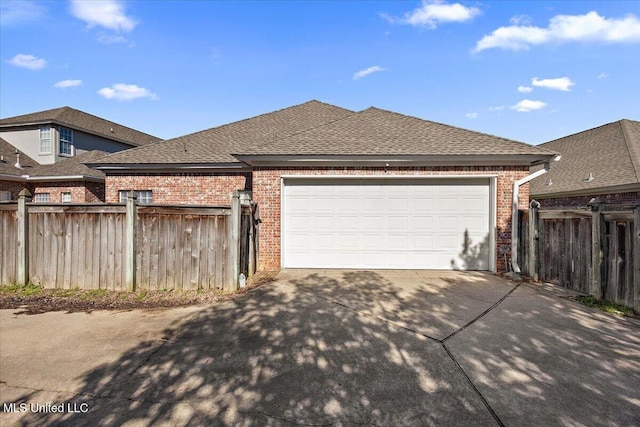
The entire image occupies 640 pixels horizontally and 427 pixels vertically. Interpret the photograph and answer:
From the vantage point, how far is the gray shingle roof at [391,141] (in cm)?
827

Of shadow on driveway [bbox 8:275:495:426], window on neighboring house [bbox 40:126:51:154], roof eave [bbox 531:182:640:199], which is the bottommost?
shadow on driveway [bbox 8:275:495:426]

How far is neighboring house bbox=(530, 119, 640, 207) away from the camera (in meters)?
11.5

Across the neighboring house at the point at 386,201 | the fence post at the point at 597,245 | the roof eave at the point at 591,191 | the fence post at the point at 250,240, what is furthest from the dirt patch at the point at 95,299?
the roof eave at the point at 591,191

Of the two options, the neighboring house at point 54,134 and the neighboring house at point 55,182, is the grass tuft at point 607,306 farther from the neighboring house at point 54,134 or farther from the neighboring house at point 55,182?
the neighboring house at point 54,134

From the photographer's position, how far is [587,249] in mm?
6121

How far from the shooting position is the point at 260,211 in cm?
862

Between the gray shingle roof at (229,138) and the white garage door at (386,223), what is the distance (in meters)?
2.56

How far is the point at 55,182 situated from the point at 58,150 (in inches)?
179

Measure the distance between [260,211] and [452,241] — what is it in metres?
5.47

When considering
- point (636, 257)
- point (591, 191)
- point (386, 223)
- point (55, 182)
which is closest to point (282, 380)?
point (386, 223)

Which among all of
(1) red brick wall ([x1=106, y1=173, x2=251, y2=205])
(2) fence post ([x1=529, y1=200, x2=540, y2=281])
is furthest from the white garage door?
(1) red brick wall ([x1=106, y1=173, x2=251, y2=205])

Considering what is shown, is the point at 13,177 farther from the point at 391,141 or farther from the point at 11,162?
the point at 391,141

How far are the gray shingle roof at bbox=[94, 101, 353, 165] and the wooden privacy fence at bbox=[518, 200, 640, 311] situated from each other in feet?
25.5

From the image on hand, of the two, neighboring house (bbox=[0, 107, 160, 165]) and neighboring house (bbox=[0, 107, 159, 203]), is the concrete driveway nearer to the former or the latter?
neighboring house (bbox=[0, 107, 159, 203])
